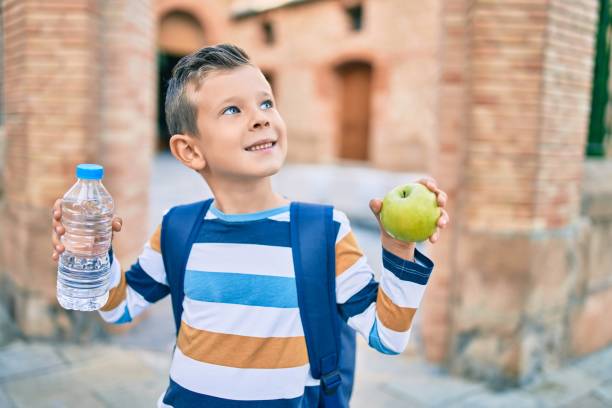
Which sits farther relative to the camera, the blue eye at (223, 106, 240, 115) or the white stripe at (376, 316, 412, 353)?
the blue eye at (223, 106, 240, 115)

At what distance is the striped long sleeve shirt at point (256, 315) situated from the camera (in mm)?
1465

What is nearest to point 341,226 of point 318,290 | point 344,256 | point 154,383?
point 344,256

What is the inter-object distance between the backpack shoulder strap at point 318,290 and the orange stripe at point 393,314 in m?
0.15

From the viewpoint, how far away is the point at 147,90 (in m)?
4.12

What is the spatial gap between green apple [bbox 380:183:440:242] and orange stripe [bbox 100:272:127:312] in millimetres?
806

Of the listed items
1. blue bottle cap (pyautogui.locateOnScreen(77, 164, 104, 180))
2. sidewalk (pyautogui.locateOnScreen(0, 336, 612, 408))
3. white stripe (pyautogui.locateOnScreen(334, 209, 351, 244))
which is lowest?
sidewalk (pyautogui.locateOnScreen(0, 336, 612, 408))

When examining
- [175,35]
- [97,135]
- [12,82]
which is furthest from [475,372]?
[175,35]

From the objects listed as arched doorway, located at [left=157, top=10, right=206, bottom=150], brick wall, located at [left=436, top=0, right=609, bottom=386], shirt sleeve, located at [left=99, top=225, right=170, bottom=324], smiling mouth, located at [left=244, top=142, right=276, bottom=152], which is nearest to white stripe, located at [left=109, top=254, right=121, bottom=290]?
shirt sleeve, located at [left=99, top=225, right=170, bottom=324]

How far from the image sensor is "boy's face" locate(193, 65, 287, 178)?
1.50 meters

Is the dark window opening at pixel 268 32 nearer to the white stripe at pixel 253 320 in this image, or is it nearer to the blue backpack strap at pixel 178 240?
the blue backpack strap at pixel 178 240

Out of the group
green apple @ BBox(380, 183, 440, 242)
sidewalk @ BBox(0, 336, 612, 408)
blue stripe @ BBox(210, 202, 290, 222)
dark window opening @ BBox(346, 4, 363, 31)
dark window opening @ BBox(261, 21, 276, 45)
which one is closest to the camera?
green apple @ BBox(380, 183, 440, 242)

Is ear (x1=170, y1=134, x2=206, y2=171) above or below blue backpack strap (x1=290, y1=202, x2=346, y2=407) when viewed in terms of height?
above

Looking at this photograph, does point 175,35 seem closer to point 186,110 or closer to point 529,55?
Answer: point 529,55

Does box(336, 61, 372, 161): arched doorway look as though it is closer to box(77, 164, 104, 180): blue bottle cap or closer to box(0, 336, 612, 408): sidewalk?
box(0, 336, 612, 408): sidewalk
